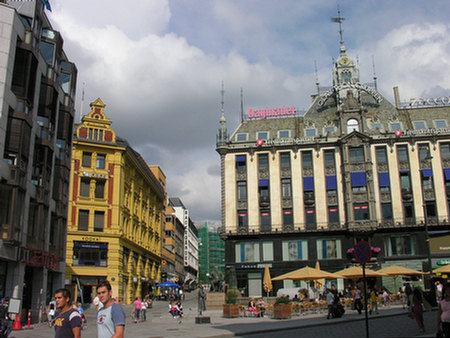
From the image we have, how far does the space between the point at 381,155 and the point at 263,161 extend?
14.0m

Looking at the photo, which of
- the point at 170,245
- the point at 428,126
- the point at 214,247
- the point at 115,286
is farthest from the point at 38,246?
the point at 214,247

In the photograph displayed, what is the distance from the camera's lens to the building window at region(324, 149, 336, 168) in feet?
177

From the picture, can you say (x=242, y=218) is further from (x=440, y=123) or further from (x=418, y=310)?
(x=418, y=310)

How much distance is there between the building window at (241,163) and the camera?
55.4 meters

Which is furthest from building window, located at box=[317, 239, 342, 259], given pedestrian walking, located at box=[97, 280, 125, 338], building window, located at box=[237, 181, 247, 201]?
pedestrian walking, located at box=[97, 280, 125, 338]

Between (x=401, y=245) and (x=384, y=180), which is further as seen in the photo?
(x=384, y=180)

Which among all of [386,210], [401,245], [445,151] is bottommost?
[401,245]

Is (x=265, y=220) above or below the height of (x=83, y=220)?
above

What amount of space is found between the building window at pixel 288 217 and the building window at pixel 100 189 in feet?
68.7

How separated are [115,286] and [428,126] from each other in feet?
133

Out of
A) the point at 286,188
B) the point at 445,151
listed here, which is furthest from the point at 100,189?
the point at 445,151

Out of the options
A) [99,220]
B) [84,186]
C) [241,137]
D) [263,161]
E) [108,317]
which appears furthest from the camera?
[241,137]

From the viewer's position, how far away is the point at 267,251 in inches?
2069

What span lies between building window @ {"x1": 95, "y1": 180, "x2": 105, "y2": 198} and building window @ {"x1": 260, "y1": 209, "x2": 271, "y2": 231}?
61.2ft
